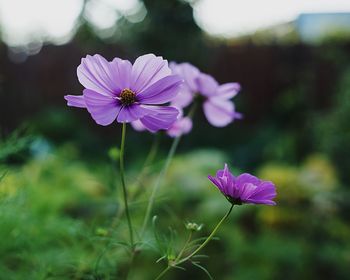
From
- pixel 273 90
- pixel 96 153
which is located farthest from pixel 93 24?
pixel 273 90

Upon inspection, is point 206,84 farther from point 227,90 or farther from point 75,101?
point 75,101

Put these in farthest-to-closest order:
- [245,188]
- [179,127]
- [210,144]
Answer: [210,144] → [179,127] → [245,188]

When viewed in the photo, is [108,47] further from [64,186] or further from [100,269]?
[100,269]

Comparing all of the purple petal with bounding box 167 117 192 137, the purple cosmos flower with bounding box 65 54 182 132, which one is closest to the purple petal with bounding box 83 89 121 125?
the purple cosmos flower with bounding box 65 54 182 132

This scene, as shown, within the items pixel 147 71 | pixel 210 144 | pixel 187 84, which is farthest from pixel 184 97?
pixel 210 144

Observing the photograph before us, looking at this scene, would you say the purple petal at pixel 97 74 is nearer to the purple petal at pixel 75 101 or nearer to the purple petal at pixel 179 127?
the purple petal at pixel 75 101

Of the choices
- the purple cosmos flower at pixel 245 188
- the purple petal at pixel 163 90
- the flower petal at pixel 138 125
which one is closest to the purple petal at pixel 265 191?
the purple cosmos flower at pixel 245 188
